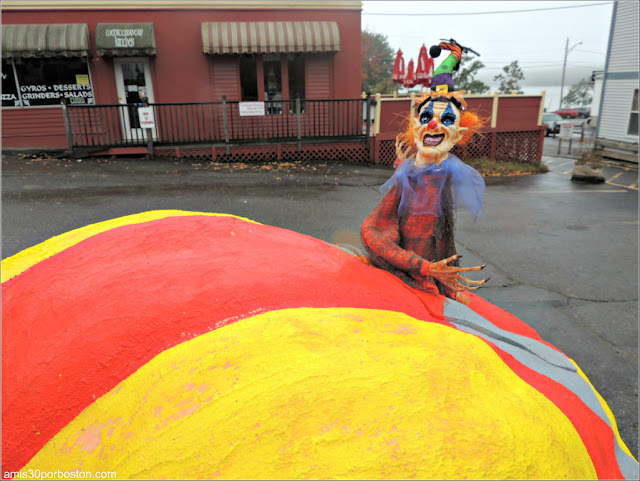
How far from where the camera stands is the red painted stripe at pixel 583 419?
74.4 inches

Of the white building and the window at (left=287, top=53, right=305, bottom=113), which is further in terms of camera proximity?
the white building

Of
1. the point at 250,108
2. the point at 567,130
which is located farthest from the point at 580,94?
the point at 250,108

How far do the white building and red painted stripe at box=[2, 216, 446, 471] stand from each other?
762 inches

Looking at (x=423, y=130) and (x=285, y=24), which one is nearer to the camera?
(x=423, y=130)

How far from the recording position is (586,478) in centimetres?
167

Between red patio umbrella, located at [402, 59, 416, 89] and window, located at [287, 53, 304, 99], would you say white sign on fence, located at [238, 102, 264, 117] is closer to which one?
window, located at [287, 53, 304, 99]

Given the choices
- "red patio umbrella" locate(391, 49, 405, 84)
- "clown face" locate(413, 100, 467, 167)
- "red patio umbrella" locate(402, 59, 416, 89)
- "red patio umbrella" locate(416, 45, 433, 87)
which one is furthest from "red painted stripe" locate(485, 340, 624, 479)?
"red patio umbrella" locate(391, 49, 405, 84)

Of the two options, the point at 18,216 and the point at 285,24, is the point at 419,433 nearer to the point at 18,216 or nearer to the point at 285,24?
the point at 18,216

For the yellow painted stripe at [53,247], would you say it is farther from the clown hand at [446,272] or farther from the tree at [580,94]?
the tree at [580,94]

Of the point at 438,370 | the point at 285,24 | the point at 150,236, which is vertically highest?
the point at 285,24

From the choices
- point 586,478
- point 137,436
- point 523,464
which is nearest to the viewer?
point 137,436

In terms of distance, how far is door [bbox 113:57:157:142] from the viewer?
13.7 meters

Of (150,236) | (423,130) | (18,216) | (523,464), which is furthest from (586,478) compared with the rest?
→ (18,216)

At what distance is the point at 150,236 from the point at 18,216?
5.11 meters
